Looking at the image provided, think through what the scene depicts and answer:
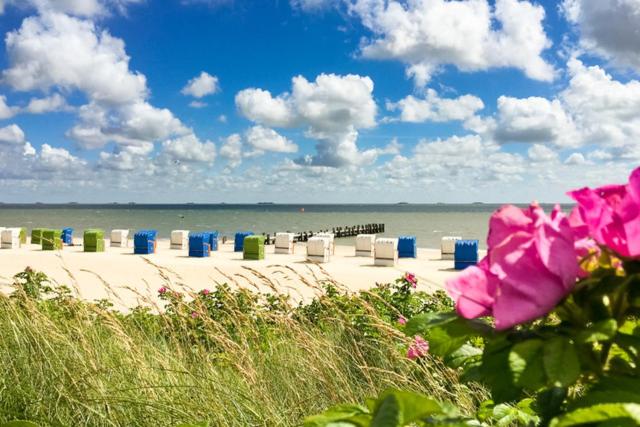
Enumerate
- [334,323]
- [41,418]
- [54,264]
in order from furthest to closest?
[54,264]
[334,323]
[41,418]

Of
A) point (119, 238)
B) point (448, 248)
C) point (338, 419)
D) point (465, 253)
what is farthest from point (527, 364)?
point (119, 238)

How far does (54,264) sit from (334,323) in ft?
55.9

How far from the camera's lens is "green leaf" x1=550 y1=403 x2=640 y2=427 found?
619mm

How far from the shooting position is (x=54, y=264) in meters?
19.2

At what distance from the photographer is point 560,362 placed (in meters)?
0.69

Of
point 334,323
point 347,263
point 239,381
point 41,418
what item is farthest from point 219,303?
point 347,263

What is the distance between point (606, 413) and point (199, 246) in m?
22.6

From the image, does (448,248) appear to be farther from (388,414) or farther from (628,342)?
(388,414)

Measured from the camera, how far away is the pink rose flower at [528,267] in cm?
67

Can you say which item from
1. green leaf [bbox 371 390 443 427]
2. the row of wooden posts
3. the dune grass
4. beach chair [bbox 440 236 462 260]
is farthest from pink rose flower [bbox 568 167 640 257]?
the row of wooden posts

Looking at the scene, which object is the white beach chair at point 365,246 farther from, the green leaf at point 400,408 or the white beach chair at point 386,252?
the green leaf at point 400,408

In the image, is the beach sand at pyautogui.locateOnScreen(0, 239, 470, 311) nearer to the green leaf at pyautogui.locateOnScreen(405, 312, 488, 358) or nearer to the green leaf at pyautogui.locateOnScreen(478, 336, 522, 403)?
the green leaf at pyautogui.locateOnScreen(405, 312, 488, 358)

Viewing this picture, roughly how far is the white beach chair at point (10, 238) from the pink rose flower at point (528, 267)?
29082mm

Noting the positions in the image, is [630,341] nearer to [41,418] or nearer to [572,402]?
[572,402]
